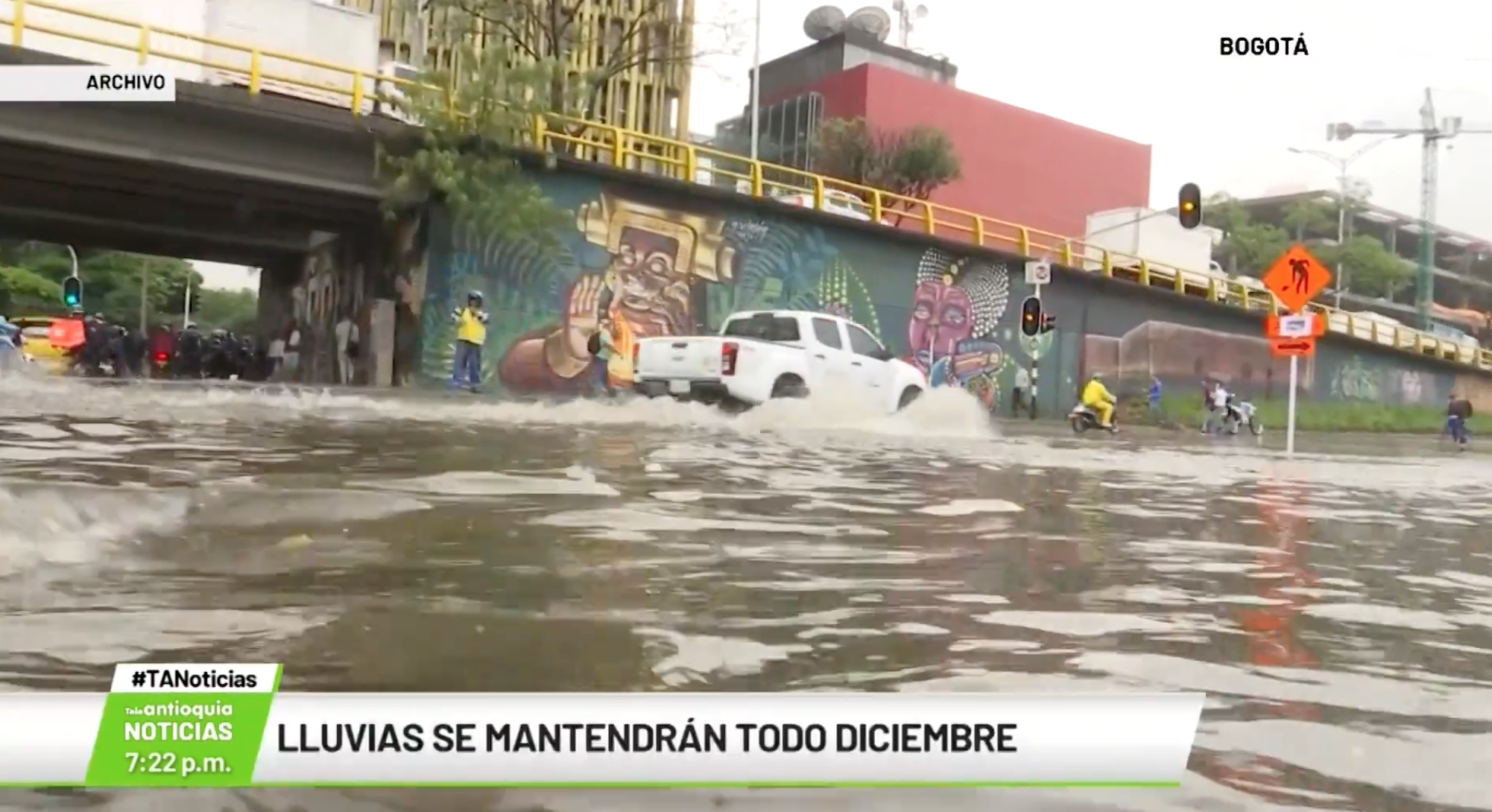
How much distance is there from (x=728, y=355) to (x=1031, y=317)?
3.49m

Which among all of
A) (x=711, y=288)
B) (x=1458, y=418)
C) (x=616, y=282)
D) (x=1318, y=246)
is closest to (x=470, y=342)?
(x=616, y=282)

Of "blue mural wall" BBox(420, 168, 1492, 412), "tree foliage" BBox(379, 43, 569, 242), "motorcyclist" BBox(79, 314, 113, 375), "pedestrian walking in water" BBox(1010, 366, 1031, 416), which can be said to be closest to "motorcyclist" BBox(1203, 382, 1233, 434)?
"blue mural wall" BBox(420, 168, 1492, 412)

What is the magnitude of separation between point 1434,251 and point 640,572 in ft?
11.3

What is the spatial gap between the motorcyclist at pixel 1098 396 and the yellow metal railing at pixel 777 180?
3593mm

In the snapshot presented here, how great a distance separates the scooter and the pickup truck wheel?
434cm

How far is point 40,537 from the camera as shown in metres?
3.77

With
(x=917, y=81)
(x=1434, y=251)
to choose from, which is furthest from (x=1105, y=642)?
(x=917, y=81)

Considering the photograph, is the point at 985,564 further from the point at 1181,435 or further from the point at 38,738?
the point at 1181,435

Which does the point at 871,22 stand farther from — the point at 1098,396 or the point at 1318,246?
the point at 1098,396

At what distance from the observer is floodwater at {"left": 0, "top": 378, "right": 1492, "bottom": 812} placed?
2188 mm

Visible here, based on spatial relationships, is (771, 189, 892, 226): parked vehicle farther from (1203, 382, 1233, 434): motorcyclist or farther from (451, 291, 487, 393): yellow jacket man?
(451, 291, 487, 393): yellow jacket man

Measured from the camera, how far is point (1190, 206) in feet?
19.3

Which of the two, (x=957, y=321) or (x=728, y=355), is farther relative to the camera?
(x=957, y=321)

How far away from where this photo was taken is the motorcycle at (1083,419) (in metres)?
13.5
